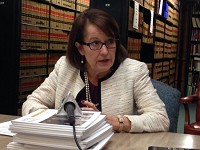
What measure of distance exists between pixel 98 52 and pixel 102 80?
162 millimetres

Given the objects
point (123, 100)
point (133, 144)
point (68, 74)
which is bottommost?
point (133, 144)

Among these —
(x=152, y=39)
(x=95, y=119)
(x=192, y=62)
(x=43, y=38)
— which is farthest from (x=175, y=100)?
(x=192, y=62)

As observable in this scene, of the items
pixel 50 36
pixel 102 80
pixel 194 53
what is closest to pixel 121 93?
pixel 102 80

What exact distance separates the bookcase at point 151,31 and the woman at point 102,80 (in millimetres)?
1336

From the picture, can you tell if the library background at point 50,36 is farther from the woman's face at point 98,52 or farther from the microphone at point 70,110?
the microphone at point 70,110

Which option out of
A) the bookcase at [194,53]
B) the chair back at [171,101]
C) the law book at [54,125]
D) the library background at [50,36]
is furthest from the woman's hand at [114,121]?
the bookcase at [194,53]

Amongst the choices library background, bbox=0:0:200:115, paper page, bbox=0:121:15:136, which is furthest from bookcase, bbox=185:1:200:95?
paper page, bbox=0:121:15:136

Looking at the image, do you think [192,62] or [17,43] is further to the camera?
[192,62]

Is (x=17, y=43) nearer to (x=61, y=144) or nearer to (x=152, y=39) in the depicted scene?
(x=61, y=144)

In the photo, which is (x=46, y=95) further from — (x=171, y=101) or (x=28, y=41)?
(x=28, y=41)

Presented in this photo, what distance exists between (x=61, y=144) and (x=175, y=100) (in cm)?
96

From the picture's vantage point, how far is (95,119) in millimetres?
999

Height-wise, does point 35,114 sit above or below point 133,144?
above

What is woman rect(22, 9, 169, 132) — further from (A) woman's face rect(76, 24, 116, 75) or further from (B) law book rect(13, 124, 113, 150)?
(B) law book rect(13, 124, 113, 150)
